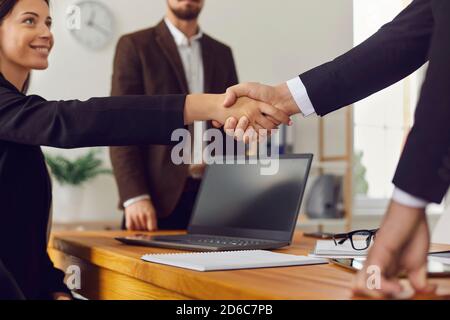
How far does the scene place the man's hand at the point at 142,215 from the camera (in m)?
1.72

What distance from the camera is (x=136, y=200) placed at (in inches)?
68.1

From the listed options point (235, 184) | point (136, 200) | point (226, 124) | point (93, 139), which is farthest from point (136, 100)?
point (136, 200)

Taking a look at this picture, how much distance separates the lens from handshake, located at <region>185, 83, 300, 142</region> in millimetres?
1253

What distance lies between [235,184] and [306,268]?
59 centimetres

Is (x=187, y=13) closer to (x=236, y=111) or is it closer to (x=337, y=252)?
(x=236, y=111)

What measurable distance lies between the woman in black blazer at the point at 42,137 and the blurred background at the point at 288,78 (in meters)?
0.43

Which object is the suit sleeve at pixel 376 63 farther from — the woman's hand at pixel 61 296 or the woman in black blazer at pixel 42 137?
the woman's hand at pixel 61 296

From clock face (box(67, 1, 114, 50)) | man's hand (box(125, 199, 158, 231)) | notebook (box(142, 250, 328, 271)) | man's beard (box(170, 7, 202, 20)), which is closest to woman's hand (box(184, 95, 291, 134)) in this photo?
notebook (box(142, 250, 328, 271))

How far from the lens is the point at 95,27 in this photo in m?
3.92

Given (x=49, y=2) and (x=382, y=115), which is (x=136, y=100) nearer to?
(x=49, y=2)

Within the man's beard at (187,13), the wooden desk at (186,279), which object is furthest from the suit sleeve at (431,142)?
the man's beard at (187,13)

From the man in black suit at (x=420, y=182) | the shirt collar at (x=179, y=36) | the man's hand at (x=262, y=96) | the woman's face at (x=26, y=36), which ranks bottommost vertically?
the man in black suit at (x=420, y=182)

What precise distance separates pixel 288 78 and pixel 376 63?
0.95 metres

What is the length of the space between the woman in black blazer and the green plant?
262cm
